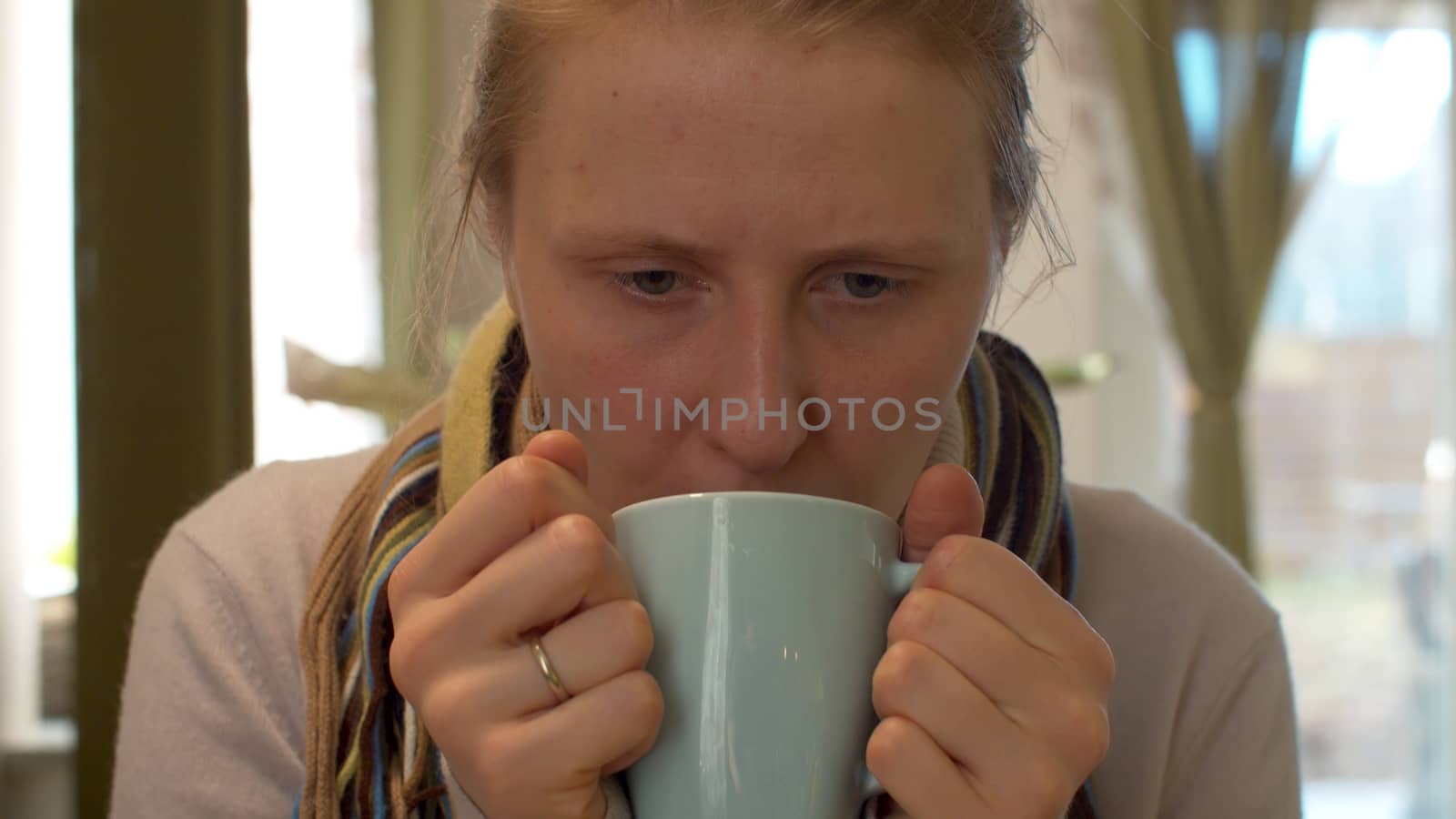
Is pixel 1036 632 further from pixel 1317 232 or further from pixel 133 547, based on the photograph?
pixel 1317 232

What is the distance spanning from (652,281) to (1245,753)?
2.03 feet

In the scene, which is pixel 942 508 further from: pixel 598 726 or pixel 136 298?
pixel 136 298

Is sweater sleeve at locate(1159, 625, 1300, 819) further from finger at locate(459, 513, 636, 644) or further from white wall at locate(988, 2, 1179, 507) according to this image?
white wall at locate(988, 2, 1179, 507)

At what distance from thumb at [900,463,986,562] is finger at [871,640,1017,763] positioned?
0.06 m

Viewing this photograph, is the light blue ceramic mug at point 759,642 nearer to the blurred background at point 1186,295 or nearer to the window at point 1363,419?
the blurred background at point 1186,295

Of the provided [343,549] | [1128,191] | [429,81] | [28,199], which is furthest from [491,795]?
[1128,191]

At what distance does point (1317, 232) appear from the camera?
3.85 meters

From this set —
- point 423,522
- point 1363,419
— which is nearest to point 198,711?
point 423,522

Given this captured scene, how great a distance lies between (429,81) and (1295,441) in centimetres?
272

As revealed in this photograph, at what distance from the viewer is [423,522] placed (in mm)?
941

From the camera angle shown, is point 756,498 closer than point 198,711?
Yes

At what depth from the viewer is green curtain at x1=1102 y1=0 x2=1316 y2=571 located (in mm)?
3631

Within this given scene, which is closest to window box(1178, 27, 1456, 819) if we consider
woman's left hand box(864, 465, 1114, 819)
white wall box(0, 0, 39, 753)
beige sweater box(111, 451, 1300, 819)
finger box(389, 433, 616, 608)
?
beige sweater box(111, 451, 1300, 819)

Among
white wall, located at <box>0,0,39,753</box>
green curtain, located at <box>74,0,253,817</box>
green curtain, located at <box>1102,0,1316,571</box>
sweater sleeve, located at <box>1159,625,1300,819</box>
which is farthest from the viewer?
green curtain, located at <box>1102,0,1316,571</box>
